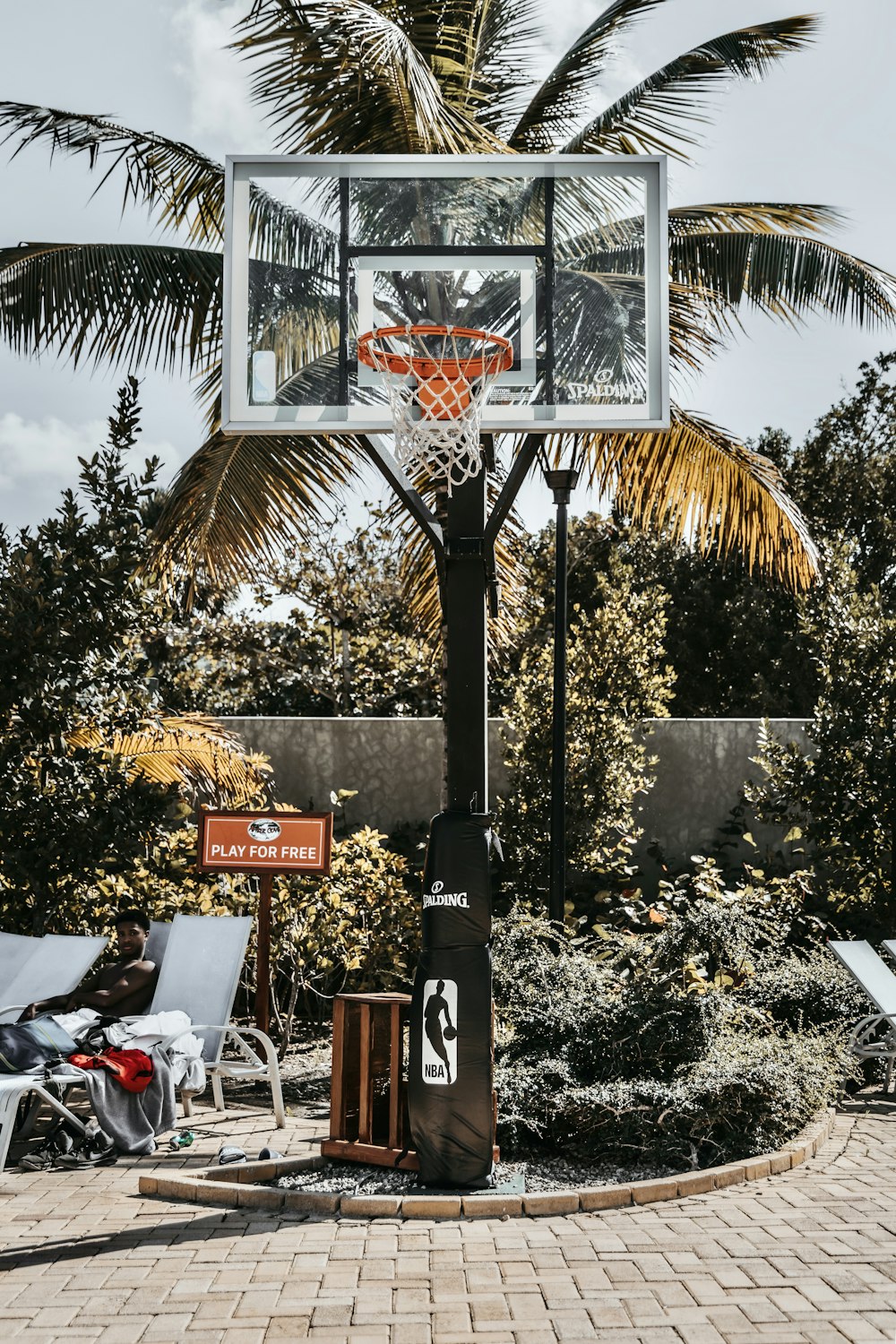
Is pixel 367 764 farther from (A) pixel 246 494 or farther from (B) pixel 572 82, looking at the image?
(B) pixel 572 82

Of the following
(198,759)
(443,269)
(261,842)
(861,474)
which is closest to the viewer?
(443,269)

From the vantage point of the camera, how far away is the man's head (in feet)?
26.7

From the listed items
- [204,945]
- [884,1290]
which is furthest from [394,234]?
[884,1290]

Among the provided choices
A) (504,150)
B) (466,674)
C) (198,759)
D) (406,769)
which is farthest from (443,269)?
(406,769)

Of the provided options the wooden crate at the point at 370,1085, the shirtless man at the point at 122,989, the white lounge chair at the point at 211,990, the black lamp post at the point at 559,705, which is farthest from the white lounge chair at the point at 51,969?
the black lamp post at the point at 559,705

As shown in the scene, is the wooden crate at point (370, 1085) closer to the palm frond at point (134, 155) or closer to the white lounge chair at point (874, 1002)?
the white lounge chair at point (874, 1002)

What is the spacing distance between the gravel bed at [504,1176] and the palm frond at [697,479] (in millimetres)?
5304

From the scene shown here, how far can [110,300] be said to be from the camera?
974 cm

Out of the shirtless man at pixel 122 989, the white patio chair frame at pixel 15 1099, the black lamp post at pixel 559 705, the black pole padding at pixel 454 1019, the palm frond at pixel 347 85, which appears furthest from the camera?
the black lamp post at pixel 559 705

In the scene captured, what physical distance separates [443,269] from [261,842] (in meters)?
3.96

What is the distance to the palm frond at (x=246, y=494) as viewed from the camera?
9805 mm

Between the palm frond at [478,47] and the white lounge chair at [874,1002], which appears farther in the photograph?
the palm frond at [478,47]

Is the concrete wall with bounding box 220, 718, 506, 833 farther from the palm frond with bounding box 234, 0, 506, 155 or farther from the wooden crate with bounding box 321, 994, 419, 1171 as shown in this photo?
the wooden crate with bounding box 321, 994, 419, 1171

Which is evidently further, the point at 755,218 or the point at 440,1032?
the point at 755,218
